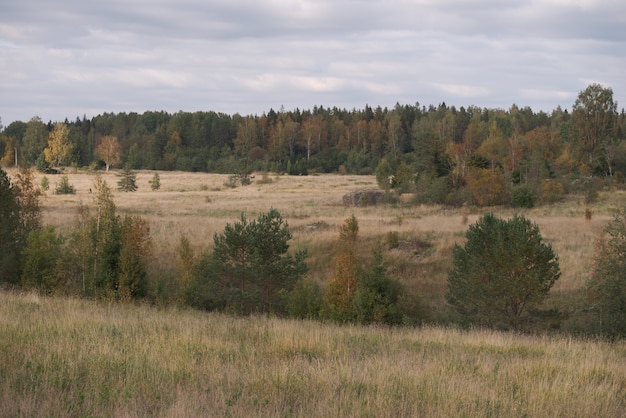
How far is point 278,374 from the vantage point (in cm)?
718

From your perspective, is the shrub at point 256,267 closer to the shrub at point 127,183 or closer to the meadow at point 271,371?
the meadow at point 271,371

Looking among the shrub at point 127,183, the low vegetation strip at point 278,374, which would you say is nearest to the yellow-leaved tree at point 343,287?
the low vegetation strip at point 278,374

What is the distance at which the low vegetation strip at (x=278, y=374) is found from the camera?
19.8 feet

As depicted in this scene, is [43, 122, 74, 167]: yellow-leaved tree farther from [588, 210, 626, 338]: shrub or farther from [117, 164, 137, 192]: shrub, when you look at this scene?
[588, 210, 626, 338]: shrub

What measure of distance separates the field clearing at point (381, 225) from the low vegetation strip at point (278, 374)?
49.5 feet

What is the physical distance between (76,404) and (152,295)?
18.2m

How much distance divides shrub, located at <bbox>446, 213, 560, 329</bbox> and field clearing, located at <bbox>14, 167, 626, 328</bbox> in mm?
3907

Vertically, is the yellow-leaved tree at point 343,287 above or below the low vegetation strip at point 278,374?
below

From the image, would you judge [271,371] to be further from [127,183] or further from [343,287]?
[127,183]

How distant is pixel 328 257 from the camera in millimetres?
31891

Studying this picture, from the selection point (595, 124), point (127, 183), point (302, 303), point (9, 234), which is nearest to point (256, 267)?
point (302, 303)

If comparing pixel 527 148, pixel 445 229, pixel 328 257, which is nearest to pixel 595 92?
pixel 527 148

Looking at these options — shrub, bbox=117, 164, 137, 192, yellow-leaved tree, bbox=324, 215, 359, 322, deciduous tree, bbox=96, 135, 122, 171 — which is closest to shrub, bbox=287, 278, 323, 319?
yellow-leaved tree, bbox=324, 215, 359, 322

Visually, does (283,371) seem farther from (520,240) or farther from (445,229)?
(445,229)
